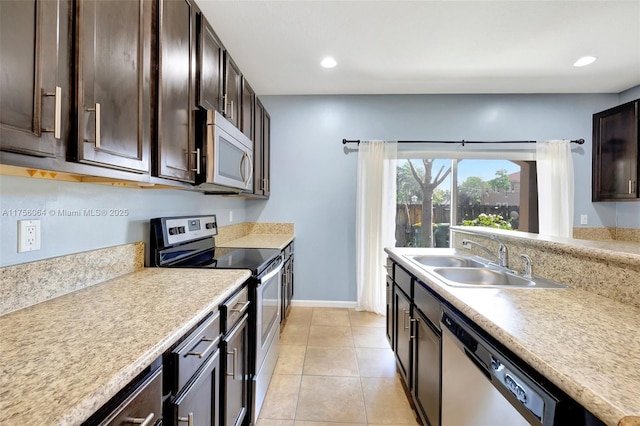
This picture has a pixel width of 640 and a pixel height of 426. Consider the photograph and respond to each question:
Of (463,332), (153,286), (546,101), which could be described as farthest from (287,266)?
(546,101)

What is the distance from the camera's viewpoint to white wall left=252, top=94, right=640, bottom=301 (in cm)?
335

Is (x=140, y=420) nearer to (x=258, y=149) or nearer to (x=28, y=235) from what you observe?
(x=28, y=235)

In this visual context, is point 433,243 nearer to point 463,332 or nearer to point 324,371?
point 324,371

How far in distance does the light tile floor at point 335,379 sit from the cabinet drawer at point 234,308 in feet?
2.55

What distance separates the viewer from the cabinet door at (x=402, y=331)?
173 cm

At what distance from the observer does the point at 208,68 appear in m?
1.72

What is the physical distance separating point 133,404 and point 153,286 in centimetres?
65

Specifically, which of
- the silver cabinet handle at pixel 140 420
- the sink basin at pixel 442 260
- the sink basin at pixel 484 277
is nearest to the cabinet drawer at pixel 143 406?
the silver cabinet handle at pixel 140 420

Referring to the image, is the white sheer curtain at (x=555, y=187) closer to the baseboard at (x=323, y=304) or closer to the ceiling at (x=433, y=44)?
the ceiling at (x=433, y=44)

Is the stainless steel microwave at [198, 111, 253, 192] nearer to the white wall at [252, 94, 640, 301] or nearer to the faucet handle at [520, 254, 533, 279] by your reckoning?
the white wall at [252, 94, 640, 301]

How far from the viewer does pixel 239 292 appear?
1.41m

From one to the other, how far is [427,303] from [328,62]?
2.28 m

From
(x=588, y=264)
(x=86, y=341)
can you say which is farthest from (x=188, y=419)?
(x=588, y=264)

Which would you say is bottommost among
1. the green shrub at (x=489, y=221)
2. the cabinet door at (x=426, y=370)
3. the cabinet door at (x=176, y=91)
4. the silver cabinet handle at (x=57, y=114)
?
the cabinet door at (x=426, y=370)
